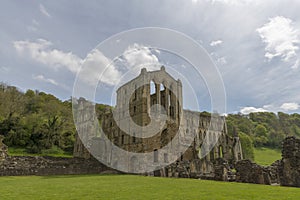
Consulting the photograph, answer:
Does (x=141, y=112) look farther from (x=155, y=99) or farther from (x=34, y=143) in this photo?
(x=34, y=143)

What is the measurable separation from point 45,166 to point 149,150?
424 inches

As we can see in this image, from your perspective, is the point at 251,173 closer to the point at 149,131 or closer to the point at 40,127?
the point at 149,131

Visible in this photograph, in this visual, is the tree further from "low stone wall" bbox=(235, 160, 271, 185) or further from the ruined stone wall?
the ruined stone wall

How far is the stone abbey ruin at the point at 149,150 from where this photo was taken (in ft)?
52.0

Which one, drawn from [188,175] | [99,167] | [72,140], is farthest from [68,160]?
[72,140]

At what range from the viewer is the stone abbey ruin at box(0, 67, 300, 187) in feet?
52.0

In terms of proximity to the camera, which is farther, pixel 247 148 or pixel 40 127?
pixel 247 148

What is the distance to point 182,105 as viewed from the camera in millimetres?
35938

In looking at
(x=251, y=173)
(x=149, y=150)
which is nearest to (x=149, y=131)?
(x=149, y=150)

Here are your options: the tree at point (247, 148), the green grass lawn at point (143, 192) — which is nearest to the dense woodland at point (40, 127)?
the tree at point (247, 148)

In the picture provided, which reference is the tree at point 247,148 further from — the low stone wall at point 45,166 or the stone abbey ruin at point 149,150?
the low stone wall at point 45,166

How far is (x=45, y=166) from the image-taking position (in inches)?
→ 819

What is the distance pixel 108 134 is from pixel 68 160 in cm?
1366

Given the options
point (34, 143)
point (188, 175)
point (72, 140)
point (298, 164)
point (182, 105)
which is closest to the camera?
point (298, 164)
